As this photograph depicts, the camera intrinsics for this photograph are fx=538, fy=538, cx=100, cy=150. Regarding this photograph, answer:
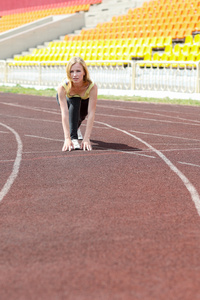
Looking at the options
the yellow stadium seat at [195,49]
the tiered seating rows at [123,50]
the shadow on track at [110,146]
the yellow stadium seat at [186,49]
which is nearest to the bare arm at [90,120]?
the shadow on track at [110,146]

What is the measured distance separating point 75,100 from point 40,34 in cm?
2636

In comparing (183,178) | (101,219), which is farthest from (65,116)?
(101,219)

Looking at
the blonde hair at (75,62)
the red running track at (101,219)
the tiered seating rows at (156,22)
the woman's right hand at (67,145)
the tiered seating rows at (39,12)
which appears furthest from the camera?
the tiered seating rows at (39,12)

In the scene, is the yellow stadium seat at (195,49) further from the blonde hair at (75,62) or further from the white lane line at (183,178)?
the blonde hair at (75,62)

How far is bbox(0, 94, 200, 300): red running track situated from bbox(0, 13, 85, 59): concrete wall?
24918 mm

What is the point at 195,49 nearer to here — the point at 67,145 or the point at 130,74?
the point at 130,74

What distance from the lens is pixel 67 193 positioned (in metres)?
5.00

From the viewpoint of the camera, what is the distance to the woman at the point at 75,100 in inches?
276

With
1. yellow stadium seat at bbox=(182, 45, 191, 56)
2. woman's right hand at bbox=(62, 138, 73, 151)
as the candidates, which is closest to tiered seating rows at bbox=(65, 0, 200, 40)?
yellow stadium seat at bbox=(182, 45, 191, 56)

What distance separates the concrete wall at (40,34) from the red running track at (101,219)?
24918 mm

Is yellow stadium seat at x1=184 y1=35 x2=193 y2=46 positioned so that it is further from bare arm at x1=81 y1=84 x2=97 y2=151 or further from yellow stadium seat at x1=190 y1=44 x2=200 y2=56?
Answer: bare arm at x1=81 y1=84 x2=97 y2=151

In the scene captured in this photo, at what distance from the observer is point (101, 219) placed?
4.18 m

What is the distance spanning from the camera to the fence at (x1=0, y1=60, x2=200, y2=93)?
16.5m

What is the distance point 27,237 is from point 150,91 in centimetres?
1441
